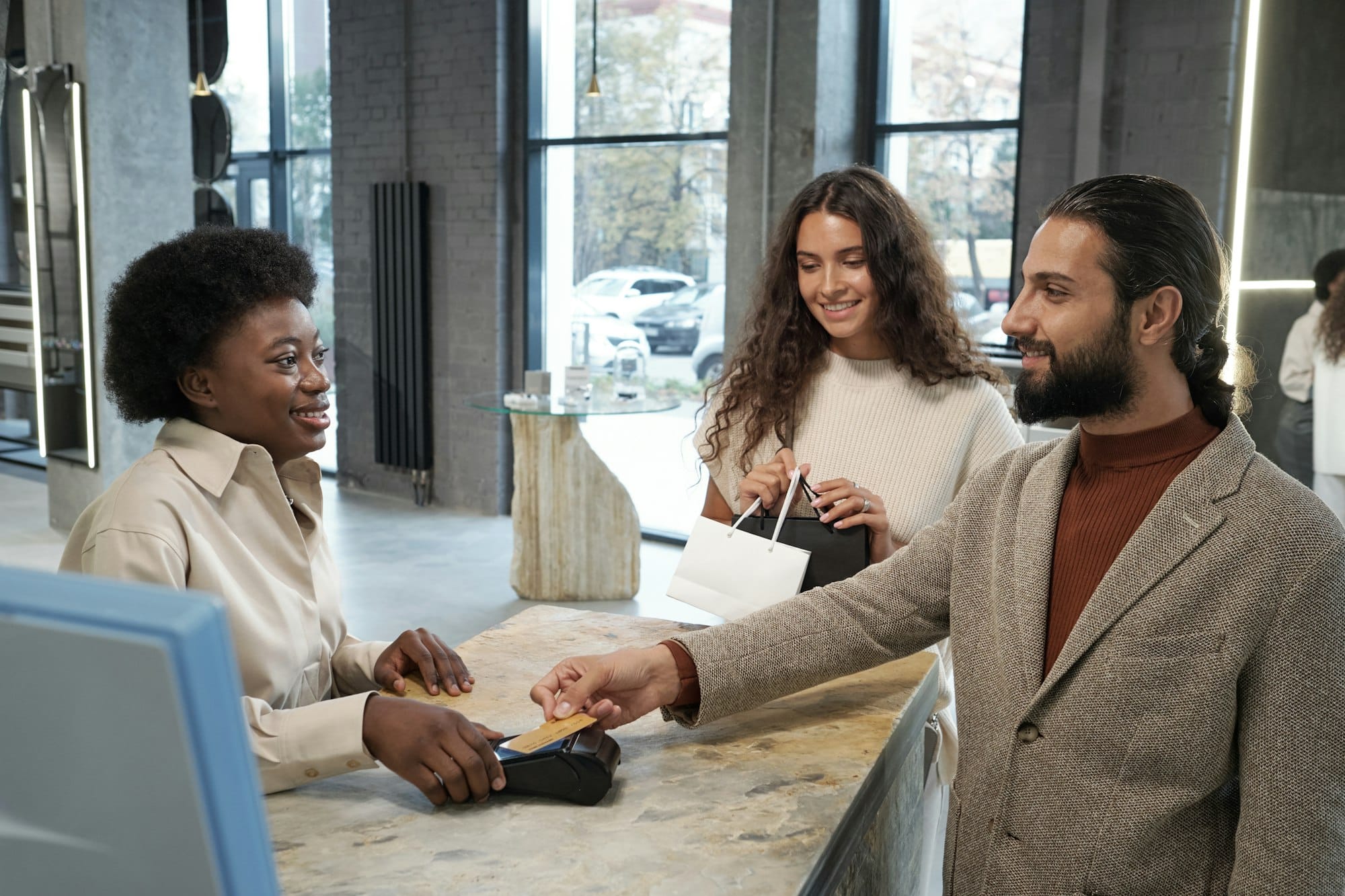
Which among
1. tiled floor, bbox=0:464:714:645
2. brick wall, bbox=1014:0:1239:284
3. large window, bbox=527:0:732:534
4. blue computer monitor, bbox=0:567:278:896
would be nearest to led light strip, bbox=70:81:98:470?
tiled floor, bbox=0:464:714:645

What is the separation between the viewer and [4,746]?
0.45 m

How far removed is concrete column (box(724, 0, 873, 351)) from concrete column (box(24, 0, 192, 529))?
3.28m

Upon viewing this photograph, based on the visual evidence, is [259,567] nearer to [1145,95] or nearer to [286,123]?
[1145,95]

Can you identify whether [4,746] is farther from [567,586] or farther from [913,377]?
[567,586]

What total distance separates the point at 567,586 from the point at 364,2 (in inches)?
183

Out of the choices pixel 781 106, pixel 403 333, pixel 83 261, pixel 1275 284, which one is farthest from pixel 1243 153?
pixel 83 261

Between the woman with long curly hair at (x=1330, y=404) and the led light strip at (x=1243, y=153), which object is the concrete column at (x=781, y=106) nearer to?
the led light strip at (x=1243, y=153)

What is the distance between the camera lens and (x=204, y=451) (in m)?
1.58

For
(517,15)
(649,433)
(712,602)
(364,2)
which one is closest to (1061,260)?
(712,602)

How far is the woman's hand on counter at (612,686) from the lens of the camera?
144 cm

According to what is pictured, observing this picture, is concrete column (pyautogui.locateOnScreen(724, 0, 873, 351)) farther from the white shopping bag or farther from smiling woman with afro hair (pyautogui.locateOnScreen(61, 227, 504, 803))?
smiling woman with afro hair (pyautogui.locateOnScreen(61, 227, 504, 803))

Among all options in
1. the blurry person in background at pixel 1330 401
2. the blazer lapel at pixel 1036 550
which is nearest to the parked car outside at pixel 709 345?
the blurry person in background at pixel 1330 401

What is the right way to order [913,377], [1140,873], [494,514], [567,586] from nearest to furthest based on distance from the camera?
[1140,873], [913,377], [567,586], [494,514]

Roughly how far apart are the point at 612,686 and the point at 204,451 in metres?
0.65
